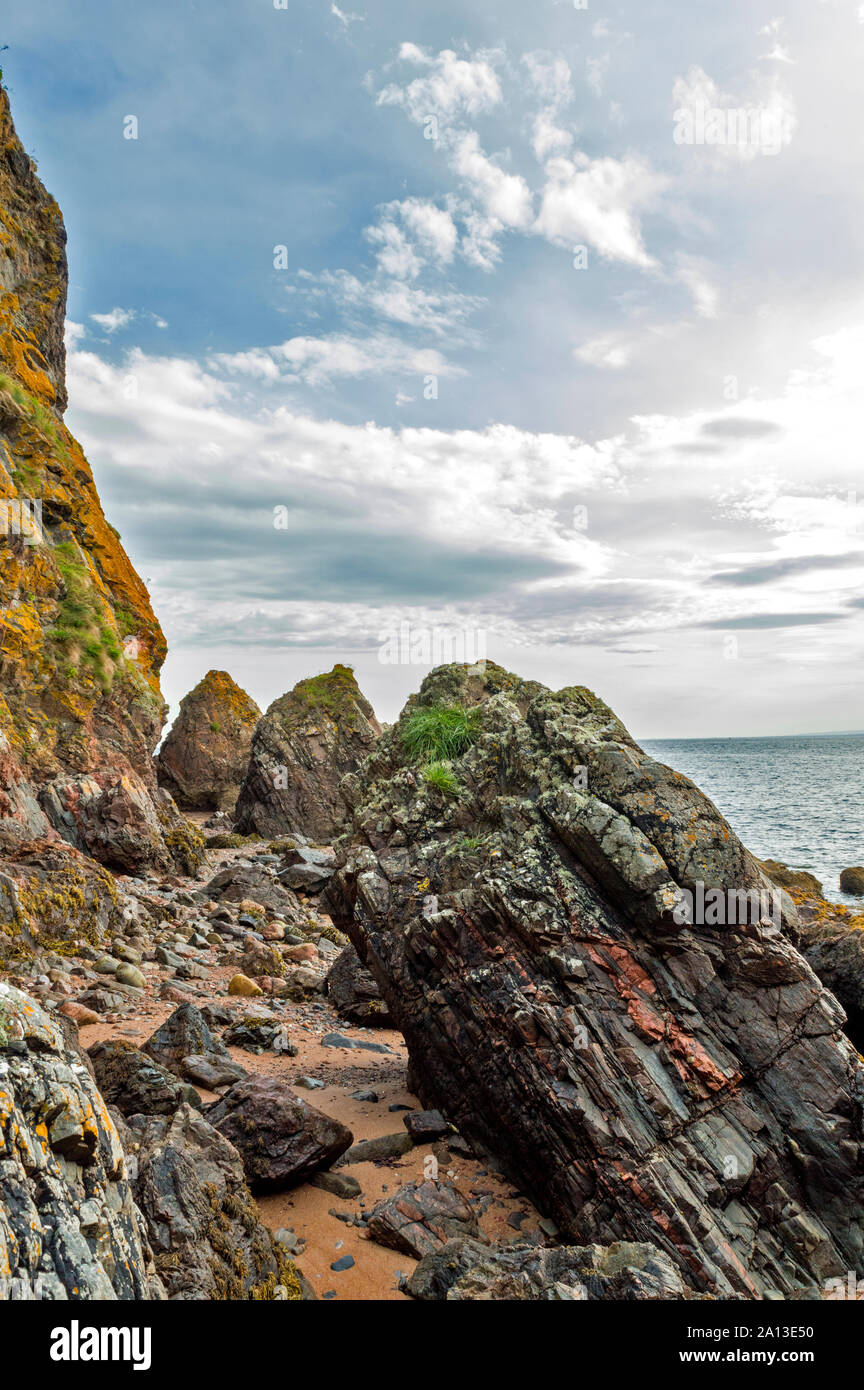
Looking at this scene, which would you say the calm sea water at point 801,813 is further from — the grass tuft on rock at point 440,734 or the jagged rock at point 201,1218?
the jagged rock at point 201,1218

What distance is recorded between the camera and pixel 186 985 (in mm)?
13695

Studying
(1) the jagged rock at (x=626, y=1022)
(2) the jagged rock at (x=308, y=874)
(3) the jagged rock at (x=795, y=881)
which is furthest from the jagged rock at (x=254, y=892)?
(3) the jagged rock at (x=795, y=881)

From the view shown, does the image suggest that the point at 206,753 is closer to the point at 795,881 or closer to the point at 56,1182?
the point at 795,881

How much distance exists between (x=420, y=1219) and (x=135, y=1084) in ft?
10.4

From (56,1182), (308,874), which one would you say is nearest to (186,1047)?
(56,1182)

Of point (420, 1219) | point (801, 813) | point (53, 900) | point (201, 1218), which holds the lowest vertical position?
point (801, 813)

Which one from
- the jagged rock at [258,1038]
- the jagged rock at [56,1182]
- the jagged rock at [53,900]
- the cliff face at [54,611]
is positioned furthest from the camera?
the cliff face at [54,611]

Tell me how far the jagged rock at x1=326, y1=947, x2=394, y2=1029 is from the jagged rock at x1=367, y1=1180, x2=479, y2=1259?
18.7 feet

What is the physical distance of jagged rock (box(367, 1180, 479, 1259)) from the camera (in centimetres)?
670

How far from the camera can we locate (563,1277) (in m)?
5.25

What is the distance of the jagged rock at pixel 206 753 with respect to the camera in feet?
145

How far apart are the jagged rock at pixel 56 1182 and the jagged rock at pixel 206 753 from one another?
4109 centimetres

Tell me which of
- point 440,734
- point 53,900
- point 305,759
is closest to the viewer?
point 440,734
